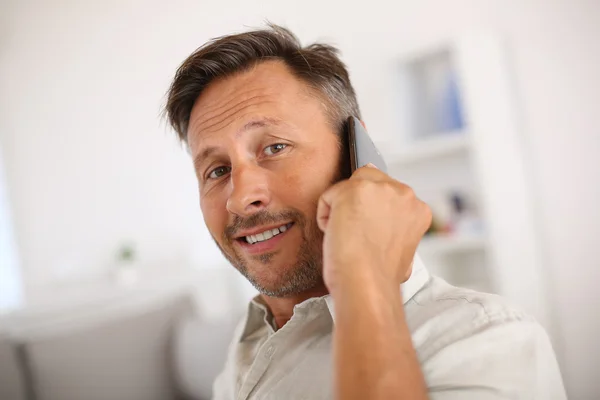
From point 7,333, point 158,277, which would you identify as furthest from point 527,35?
point 7,333

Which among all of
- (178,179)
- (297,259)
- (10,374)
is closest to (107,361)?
(10,374)

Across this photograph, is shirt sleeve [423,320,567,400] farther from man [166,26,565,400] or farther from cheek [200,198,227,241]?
cheek [200,198,227,241]

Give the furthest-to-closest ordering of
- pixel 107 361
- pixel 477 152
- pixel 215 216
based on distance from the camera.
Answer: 1. pixel 477 152
2. pixel 107 361
3. pixel 215 216

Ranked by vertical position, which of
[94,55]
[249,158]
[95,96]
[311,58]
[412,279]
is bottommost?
[412,279]

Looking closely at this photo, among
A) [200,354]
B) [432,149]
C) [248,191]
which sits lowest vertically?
[200,354]

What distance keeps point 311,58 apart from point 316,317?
19.5 inches

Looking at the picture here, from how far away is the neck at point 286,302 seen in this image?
2.55 feet

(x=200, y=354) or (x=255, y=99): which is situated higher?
(x=255, y=99)

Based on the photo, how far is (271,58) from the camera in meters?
0.84

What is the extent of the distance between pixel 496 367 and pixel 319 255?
0.32 meters

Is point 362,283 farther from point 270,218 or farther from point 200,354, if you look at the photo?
point 200,354

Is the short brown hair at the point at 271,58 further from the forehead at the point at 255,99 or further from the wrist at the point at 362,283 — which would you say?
the wrist at the point at 362,283

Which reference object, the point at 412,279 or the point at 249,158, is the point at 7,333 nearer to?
the point at 249,158

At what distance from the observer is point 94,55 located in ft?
5.12
